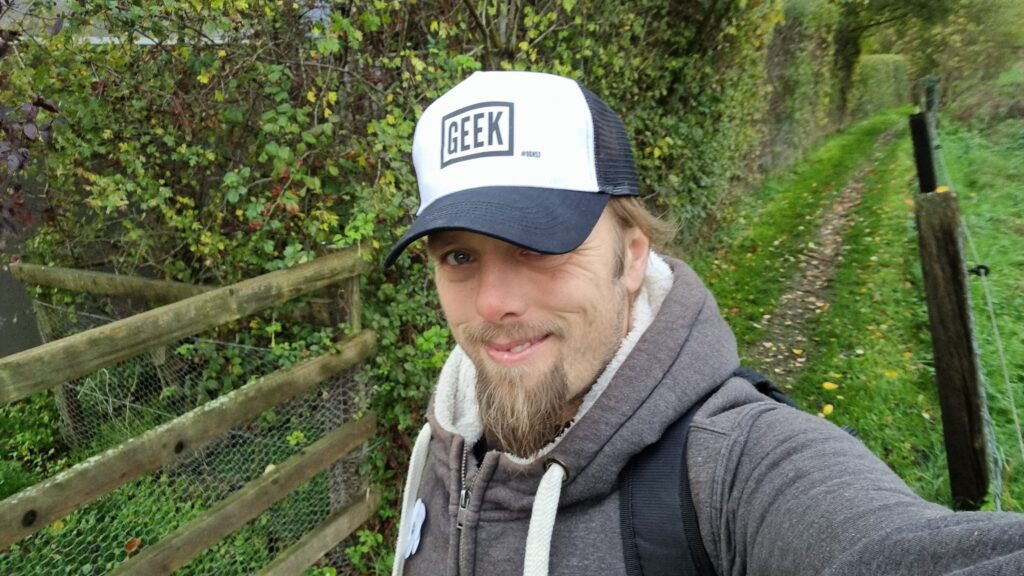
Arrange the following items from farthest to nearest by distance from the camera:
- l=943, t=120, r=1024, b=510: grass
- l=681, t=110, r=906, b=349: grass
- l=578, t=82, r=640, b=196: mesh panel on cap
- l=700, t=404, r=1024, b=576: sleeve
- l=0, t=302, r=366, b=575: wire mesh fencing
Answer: l=681, t=110, r=906, b=349: grass → l=943, t=120, r=1024, b=510: grass → l=0, t=302, r=366, b=575: wire mesh fencing → l=578, t=82, r=640, b=196: mesh panel on cap → l=700, t=404, r=1024, b=576: sleeve

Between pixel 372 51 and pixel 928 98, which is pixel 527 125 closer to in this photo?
pixel 372 51

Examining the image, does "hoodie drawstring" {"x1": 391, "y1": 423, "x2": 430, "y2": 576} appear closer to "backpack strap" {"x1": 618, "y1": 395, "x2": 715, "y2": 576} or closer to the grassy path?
"backpack strap" {"x1": 618, "y1": 395, "x2": 715, "y2": 576}

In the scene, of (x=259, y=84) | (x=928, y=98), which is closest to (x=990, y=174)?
(x=928, y=98)

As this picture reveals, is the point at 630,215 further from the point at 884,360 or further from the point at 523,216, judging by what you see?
the point at 884,360

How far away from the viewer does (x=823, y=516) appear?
2.97ft

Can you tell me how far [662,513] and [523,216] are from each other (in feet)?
2.00

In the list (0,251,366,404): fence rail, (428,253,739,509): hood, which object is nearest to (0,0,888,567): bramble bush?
(0,251,366,404): fence rail

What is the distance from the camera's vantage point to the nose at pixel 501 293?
1.28 meters

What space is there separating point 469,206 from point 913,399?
164 inches

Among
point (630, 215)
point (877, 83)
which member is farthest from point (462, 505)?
point (877, 83)

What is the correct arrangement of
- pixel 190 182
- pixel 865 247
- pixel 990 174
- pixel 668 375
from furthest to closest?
1. pixel 990 174
2. pixel 865 247
3. pixel 190 182
4. pixel 668 375

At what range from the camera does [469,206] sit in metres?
1.26

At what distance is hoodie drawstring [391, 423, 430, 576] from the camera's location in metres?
1.54

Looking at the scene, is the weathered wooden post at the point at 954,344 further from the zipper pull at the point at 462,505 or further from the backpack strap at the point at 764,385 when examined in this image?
the zipper pull at the point at 462,505
